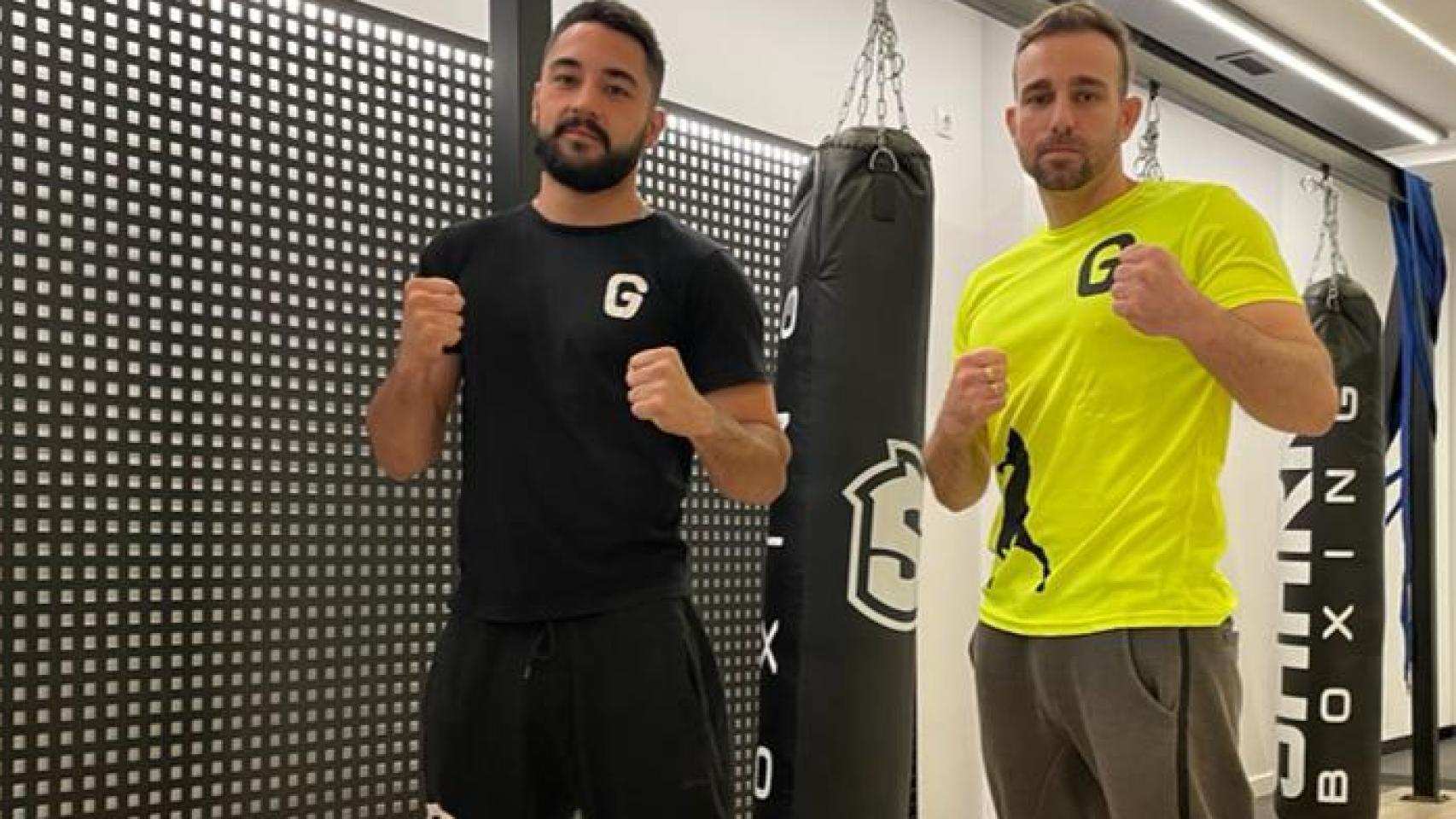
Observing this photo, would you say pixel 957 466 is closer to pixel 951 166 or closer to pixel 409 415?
pixel 409 415

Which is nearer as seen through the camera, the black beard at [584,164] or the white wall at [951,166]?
the black beard at [584,164]

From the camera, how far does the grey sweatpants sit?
177 centimetres

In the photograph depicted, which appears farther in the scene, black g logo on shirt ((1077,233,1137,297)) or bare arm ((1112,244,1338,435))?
black g logo on shirt ((1077,233,1137,297))

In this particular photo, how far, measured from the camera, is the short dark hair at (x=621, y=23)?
1.70 m

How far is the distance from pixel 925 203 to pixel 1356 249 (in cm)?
517

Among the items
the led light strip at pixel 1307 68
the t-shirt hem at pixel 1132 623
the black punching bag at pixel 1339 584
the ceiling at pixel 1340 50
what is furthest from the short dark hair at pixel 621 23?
the black punching bag at pixel 1339 584

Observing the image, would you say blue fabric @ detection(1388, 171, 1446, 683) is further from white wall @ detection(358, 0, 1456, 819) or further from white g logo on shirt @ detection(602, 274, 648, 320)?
white g logo on shirt @ detection(602, 274, 648, 320)

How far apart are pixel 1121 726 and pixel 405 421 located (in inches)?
39.3

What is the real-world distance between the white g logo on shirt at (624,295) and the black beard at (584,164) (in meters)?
0.12

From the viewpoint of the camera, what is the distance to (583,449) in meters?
1.60

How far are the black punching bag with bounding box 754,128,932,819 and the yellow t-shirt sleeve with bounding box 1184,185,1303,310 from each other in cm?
58

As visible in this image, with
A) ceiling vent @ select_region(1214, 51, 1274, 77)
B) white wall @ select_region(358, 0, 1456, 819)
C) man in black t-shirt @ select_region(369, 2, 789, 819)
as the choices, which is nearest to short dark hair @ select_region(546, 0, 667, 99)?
man in black t-shirt @ select_region(369, 2, 789, 819)

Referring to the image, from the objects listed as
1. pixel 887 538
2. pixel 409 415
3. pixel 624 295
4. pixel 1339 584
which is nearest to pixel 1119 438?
pixel 887 538

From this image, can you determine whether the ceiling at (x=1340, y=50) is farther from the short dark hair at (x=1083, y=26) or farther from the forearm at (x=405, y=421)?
the forearm at (x=405, y=421)
